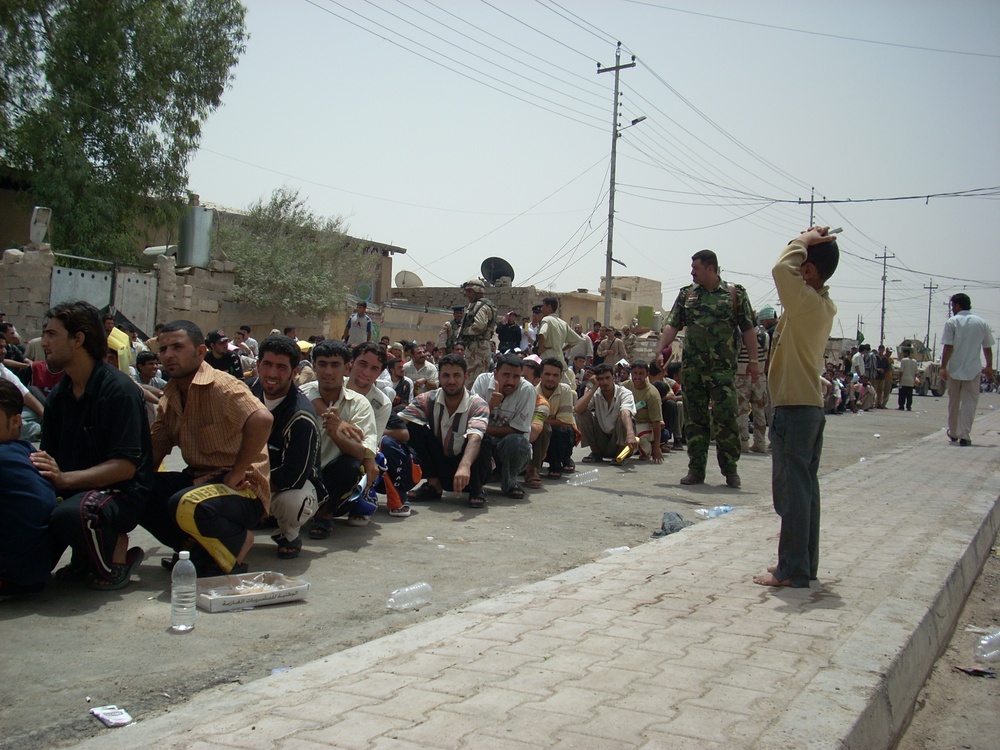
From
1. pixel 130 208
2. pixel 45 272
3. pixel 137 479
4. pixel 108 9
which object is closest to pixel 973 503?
pixel 137 479

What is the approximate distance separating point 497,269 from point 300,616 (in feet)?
94.6

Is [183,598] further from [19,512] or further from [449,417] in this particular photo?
[449,417]

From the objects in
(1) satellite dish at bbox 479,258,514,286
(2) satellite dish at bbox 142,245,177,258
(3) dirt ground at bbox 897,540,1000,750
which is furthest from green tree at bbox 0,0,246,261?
(3) dirt ground at bbox 897,540,1000,750

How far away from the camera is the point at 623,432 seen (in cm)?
996

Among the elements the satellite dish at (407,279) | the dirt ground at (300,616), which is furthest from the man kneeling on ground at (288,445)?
the satellite dish at (407,279)

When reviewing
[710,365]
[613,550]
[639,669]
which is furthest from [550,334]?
[639,669]

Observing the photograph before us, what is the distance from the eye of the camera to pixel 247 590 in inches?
164

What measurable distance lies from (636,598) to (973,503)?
424cm

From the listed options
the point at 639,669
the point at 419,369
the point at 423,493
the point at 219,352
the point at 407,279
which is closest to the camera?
the point at 639,669

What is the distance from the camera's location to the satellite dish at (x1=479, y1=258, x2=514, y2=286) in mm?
32250

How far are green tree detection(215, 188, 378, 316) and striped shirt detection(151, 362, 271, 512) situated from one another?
1957 cm

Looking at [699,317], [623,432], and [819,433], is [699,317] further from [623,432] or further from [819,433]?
[819,433]

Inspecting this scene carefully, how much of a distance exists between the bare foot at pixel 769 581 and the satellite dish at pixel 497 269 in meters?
28.3

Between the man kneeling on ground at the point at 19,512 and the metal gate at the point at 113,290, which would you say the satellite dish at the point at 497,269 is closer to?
the metal gate at the point at 113,290
